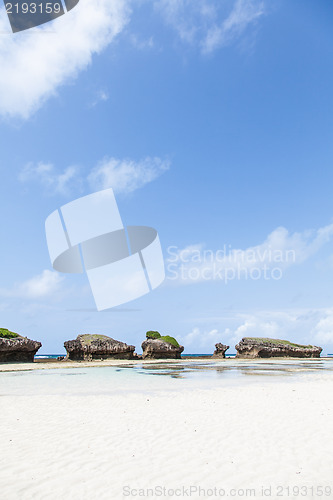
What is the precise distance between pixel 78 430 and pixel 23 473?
11.9 ft

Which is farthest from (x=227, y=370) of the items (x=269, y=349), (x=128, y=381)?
(x=269, y=349)

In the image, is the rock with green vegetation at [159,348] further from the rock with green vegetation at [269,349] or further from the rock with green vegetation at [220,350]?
the rock with green vegetation at [269,349]

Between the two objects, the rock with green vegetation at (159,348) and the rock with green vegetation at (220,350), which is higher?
the rock with green vegetation at (159,348)

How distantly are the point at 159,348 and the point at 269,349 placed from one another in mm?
30175

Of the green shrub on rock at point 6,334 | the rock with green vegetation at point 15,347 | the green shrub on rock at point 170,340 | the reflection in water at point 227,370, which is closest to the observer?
the reflection in water at point 227,370

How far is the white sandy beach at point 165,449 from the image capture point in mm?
6395

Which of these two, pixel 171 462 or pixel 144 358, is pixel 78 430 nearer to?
pixel 171 462

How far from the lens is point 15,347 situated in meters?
54.3

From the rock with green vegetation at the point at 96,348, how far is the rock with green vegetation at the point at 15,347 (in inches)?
348

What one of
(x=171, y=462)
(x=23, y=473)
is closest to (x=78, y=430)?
(x=23, y=473)

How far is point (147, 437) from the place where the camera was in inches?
378

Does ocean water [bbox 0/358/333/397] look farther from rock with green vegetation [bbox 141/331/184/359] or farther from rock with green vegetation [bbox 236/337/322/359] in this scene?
rock with green vegetation [bbox 236/337/322/359]

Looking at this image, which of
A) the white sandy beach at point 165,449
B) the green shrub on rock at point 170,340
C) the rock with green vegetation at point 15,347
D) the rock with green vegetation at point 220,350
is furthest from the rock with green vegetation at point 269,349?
the white sandy beach at point 165,449

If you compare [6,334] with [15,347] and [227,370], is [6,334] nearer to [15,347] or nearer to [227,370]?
[15,347]
